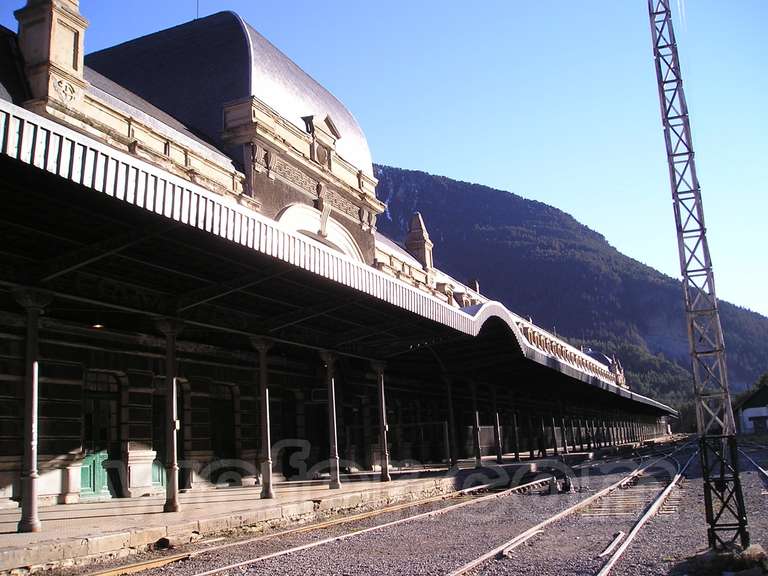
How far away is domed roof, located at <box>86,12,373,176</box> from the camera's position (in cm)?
2480

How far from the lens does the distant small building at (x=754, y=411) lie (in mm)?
84438

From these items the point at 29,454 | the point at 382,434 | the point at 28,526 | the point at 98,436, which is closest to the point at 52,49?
the point at 98,436

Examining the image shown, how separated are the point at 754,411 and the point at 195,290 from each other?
3474 inches

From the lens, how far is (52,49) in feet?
54.3

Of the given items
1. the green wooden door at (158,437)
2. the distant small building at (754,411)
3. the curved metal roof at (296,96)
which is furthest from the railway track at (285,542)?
the distant small building at (754,411)

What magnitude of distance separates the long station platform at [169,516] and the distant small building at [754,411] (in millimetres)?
75305

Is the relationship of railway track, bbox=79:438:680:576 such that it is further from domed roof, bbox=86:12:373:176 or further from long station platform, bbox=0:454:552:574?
domed roof, bbox=86:12:373:176

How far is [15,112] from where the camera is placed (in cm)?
735

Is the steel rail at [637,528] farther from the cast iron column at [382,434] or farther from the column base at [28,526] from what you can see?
the column base at [28,526]

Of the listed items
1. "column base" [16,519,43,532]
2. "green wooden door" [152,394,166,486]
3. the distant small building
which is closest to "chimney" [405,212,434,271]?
"green wooden door" [152,394,166,486]

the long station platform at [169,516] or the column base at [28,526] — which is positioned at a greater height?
the column base at [28,526]

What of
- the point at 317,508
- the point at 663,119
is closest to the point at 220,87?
the point at 663,119

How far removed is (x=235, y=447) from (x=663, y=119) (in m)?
13.7

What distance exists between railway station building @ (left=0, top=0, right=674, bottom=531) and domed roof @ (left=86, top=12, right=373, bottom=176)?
9 centimetres
